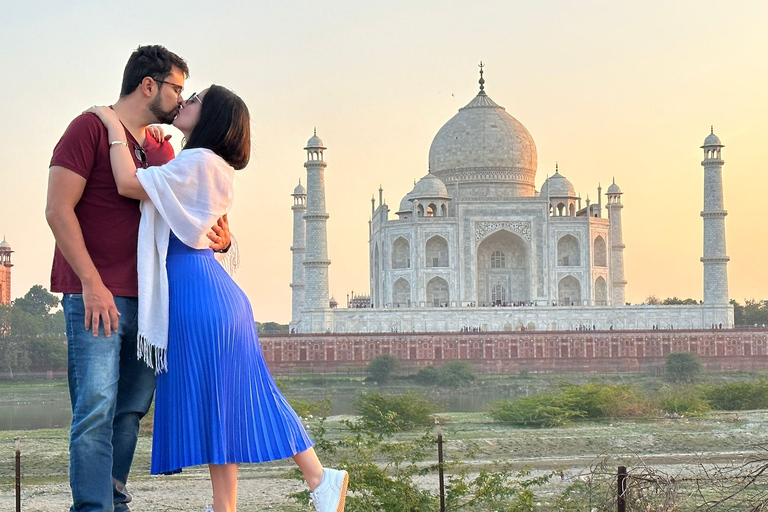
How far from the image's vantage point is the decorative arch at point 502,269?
32.5 meters

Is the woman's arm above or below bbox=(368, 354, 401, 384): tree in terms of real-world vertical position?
above

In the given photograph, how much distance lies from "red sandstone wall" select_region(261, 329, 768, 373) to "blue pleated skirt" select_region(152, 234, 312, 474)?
23669mm

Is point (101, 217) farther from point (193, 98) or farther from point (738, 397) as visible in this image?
point (738, 397)

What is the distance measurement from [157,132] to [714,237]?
91.8 feet

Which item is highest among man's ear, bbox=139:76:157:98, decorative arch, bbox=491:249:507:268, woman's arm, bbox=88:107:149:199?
decorative arch, bbox=491:249:507:268

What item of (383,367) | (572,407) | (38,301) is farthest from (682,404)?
(38,301)

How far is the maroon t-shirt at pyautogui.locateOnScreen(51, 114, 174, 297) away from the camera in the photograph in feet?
9.51

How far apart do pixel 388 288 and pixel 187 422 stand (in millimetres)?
29271

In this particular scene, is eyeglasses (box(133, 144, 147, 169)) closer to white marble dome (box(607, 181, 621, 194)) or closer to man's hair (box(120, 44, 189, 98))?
man's hair (box(120, 44, 189, 98))

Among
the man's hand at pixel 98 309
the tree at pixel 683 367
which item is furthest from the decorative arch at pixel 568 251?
the man's hand at pixel 98 309

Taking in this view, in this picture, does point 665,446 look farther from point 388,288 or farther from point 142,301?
point 388,288

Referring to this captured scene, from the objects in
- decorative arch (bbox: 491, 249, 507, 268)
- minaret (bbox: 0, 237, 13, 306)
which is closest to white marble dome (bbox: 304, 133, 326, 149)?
decorative arch (bbox: 491, 249, 507, 268)

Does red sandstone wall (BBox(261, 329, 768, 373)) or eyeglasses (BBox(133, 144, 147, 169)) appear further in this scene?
red sandstone wall (BBox(261, 329, 768, 373))

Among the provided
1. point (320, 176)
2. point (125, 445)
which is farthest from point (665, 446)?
point (320, 176)
